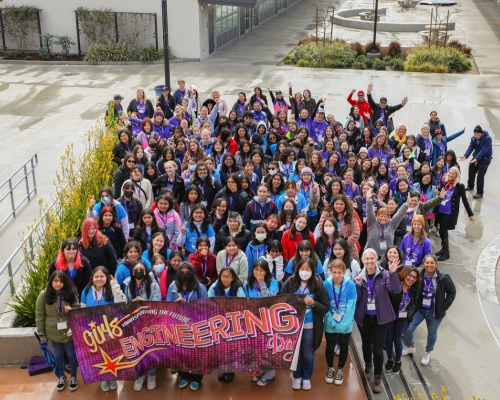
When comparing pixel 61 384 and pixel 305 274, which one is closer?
pixel 305 274

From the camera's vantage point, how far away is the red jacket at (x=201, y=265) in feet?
25.4

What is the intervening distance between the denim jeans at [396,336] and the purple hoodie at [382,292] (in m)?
0.25

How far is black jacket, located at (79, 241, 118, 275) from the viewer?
7633 millimetres

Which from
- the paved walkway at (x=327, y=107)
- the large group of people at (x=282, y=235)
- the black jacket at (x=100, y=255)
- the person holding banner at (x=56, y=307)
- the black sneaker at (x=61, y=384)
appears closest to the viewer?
the person holding banner at (x=56, y=307)

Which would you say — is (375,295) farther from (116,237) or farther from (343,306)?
(116,237)

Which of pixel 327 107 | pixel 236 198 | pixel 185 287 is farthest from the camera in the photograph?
pixel 327 107

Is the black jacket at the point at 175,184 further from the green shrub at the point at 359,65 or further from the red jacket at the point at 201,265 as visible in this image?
the green shrub at the point at 359,65

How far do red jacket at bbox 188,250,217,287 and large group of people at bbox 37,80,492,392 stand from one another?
0.04 feet

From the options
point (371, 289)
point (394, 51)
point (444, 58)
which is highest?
point (394, 51)

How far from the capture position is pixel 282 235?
8.35 meters

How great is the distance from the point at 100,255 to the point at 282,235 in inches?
92.6

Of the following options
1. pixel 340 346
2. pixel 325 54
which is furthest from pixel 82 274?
pixel 325 54

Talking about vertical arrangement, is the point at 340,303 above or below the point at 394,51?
below

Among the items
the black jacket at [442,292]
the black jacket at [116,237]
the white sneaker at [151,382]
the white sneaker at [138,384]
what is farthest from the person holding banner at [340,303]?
the black jacket at [116,237]
